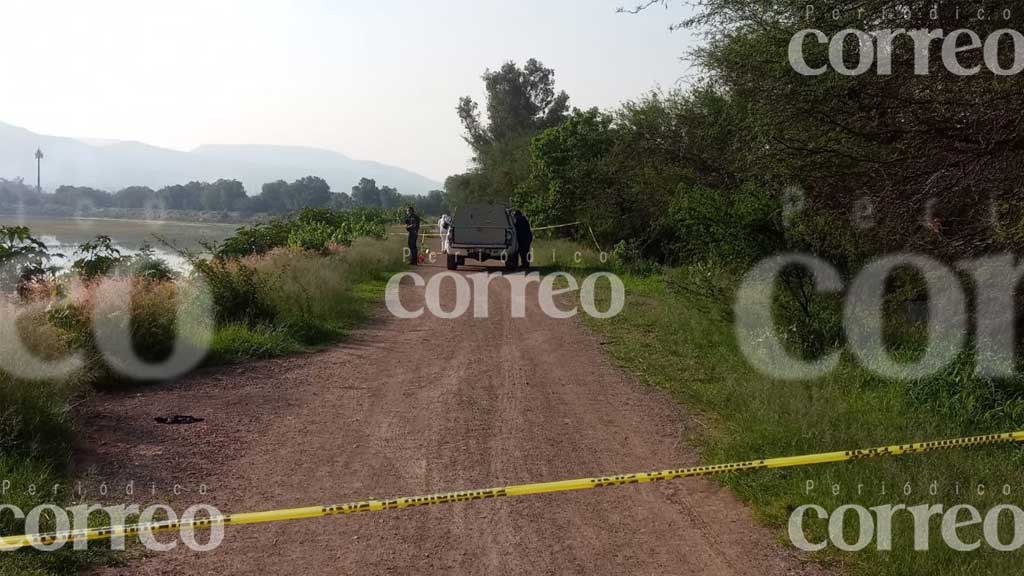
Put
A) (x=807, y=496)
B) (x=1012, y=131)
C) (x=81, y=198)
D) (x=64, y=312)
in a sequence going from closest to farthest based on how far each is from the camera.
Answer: (x=807, y=496) < (x=1012, y=131) < (x=64, y=312) < (x=81, y=198)

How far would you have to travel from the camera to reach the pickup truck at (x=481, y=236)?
2202 cm

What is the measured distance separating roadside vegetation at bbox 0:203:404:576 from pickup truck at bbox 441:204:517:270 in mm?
5643

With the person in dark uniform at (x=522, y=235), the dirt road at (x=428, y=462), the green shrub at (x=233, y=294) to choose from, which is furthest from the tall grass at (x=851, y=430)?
the person in dark uniform at (x=522, y=235)

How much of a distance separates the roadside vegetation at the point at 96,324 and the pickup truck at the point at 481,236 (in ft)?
18.5

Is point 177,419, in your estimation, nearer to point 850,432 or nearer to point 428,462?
point 428,462

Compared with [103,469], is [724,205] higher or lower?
higher

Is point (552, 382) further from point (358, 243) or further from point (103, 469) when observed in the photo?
point (358, 243)

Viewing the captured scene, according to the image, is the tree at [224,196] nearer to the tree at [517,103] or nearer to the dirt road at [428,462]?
the tree at [517,103]

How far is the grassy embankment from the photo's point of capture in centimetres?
443

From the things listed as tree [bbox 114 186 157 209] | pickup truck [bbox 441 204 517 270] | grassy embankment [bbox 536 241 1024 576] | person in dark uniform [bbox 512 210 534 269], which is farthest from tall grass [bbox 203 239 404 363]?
tree [bbox 114 186 157 209]

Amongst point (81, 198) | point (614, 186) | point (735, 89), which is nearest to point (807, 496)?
point (735, 89)

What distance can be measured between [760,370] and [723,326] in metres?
2.12

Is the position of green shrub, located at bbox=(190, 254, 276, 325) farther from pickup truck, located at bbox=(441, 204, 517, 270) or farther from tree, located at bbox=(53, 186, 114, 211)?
tree, located at bbox=(53, 186, 114, 211)

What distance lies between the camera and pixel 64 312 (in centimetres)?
841
